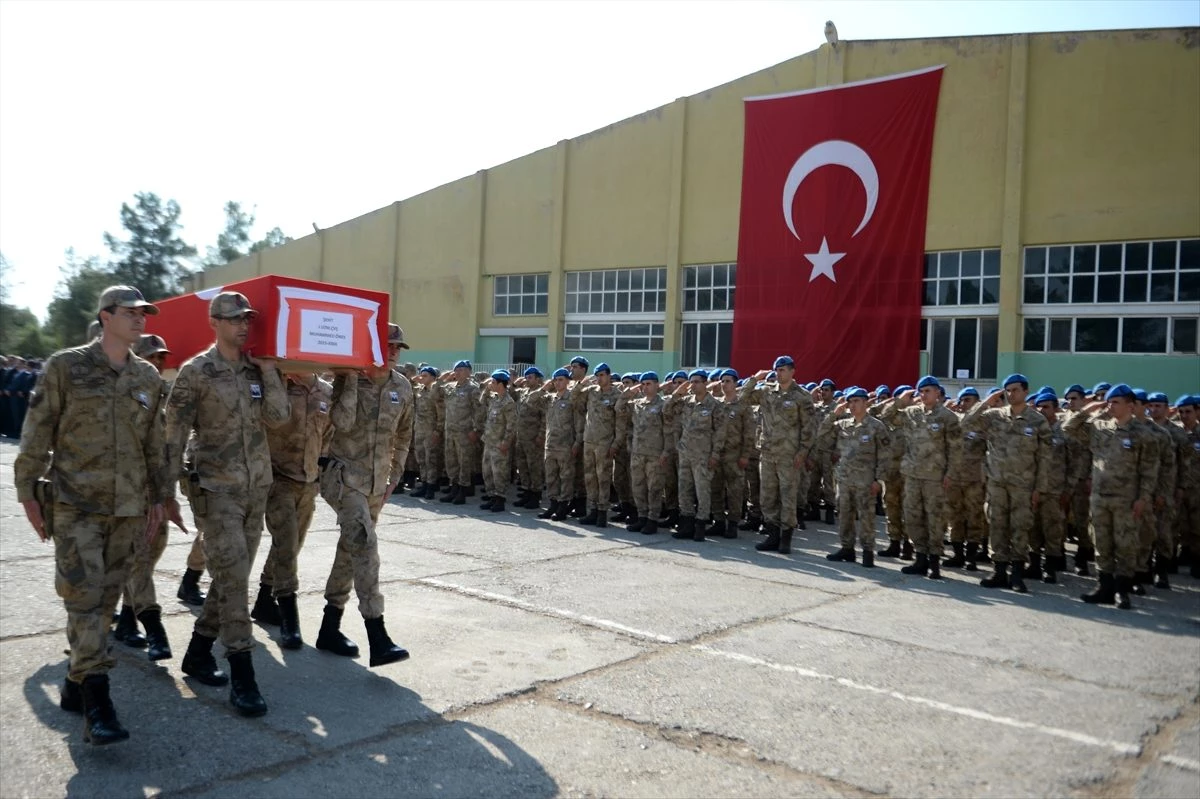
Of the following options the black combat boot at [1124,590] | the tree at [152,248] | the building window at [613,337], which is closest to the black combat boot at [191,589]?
the black combat boot at [1124,590]

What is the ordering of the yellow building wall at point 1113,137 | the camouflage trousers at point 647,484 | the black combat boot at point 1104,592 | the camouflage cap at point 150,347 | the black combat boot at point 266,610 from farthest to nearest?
the yellow building wall at point 1113,137 → the camouflage trousers at point 647,484 → the black combat boot at point 1104,592 → the camouflage cap at point 150,347 → the black combat boot at point 266,610

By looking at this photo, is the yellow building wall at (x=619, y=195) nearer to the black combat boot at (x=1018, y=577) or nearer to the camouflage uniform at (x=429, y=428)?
the camouflage uniform at (x=429, y=428)

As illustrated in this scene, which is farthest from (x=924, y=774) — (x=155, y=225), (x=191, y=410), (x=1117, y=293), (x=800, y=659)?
(x=155, y=225)

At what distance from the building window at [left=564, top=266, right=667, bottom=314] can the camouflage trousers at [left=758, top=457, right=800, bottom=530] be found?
15.9 metres

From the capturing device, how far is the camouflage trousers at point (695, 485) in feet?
35.6

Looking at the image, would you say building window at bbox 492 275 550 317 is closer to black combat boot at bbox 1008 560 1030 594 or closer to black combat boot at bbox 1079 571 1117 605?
black combat boot at bbox 1008 560 1030 594

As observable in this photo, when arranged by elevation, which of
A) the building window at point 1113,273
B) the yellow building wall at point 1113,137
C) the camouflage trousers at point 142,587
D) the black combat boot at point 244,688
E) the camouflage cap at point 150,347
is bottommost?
the black combat boot at point 244,688

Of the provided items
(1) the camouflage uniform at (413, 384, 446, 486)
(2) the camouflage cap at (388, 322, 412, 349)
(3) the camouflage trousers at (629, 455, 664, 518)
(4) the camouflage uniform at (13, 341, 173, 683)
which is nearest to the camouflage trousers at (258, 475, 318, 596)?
(2) the camouflage cap at (388, 322, 412, 349)

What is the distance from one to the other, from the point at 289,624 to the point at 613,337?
2207 cm

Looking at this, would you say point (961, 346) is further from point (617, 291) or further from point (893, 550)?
point (893, 550)

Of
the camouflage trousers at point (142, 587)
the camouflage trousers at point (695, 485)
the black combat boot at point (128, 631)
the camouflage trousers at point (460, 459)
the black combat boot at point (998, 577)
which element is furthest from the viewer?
the camouflage trousers at point (460, 459)

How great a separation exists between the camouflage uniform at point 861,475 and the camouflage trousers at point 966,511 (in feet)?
2.89

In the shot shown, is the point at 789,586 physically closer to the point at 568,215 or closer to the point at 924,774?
the point at 924,774

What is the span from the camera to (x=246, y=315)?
4.68 metres
